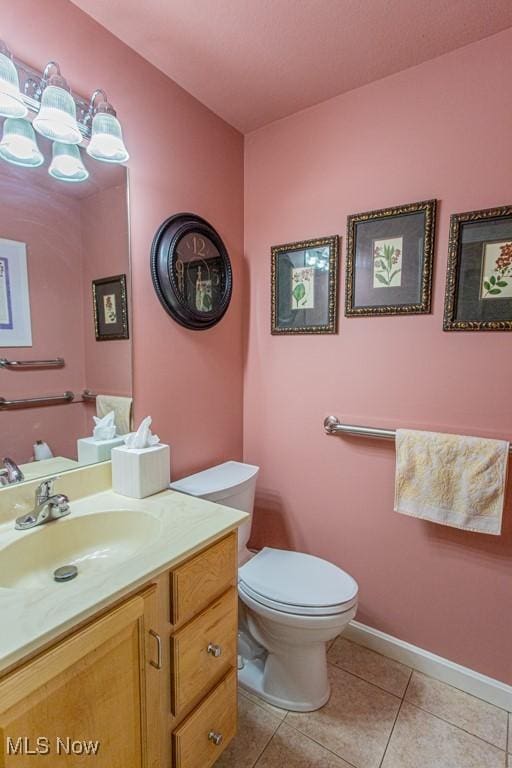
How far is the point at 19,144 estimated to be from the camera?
1066 mm

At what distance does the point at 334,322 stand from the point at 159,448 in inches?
35.9

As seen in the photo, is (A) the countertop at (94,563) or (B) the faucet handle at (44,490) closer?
(A) the countertop at (94,563)

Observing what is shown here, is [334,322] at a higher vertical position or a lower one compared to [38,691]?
higher

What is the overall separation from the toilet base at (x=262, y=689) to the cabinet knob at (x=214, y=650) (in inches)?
21.4

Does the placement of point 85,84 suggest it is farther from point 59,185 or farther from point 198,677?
point 198,677

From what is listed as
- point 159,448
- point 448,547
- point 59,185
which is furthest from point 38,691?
point 448,547

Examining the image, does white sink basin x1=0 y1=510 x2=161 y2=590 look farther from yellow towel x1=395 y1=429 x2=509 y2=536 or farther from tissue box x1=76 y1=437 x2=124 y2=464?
yellow towel x1=395 y1=429 x2=509 y2=536

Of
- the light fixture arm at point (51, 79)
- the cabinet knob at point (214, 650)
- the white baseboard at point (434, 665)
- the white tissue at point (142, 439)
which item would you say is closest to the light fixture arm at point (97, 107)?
the light fixture arm at point (51, 79)

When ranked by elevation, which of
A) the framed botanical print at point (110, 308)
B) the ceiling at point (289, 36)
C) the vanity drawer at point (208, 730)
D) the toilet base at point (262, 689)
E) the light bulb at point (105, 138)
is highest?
the ceiling at point (289, 36)

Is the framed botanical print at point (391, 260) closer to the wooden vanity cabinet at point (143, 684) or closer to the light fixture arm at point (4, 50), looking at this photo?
the wooden vanity cabinet at point (143, 684)

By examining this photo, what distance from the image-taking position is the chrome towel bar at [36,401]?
1092mm

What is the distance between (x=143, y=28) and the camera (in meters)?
1.27

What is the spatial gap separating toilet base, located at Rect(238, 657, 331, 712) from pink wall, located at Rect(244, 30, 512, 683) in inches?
16.5

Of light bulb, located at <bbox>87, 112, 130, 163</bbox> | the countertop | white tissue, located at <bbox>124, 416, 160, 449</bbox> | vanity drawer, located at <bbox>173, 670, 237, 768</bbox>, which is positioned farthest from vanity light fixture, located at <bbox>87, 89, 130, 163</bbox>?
vanity drawer, located at <bbox>173, 670, 237, 768</bbox>
